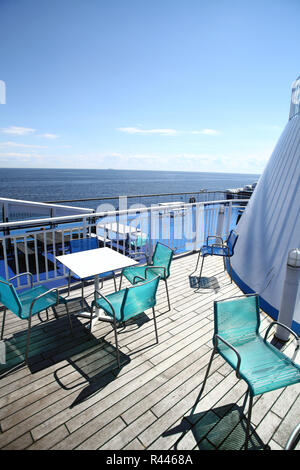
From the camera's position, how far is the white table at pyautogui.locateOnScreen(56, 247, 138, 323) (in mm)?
2929

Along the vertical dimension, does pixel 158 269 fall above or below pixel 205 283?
above

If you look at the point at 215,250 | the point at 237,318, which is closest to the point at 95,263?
the point at 237,318

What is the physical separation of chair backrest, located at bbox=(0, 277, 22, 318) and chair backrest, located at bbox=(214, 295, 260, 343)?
6.22 ft

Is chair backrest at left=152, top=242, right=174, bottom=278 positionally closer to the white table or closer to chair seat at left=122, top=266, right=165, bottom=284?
chair seat at left=122, top=266, right=165, bottom=284

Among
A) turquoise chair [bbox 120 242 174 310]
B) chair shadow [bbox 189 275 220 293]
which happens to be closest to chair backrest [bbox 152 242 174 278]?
turquoise chair [bbox 120 242 174 310]

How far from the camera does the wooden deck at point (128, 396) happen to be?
5.90ft

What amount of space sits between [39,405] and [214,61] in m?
12.6

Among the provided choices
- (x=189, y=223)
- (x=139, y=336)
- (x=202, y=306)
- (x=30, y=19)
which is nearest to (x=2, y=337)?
(x=139, y=336)

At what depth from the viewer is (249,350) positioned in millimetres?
2137

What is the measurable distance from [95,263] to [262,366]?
2.15m

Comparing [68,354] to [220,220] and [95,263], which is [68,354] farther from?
[220,220]

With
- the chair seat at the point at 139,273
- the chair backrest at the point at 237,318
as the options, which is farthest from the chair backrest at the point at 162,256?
the chair backrest at the point at 237,318

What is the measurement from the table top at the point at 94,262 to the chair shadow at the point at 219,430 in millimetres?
1677

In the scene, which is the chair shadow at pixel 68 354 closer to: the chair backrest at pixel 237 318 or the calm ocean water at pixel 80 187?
the chair backrest at pixel 237 318
